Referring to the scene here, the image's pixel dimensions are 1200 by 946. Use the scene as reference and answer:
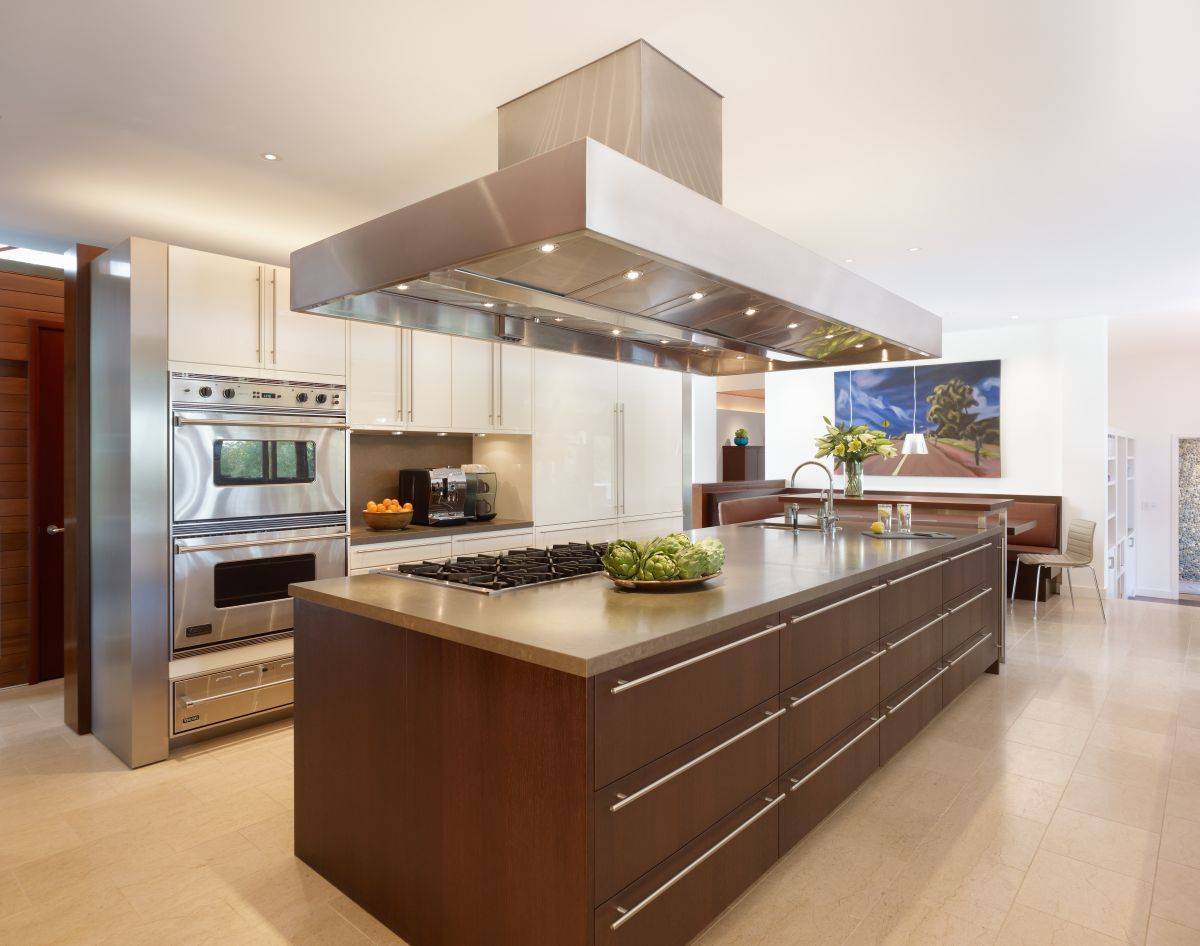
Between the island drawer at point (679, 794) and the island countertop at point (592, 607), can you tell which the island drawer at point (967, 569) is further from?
the island drawer at point (679, 794)

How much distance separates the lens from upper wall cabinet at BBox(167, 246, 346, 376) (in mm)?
3186

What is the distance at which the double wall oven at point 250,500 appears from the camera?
3.19 m

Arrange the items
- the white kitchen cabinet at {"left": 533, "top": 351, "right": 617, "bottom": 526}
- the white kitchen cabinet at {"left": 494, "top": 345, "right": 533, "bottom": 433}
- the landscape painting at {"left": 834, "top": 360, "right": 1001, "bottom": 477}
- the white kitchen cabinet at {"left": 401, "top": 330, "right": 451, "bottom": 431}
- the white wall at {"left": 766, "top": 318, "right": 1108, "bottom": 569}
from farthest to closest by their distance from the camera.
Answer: the landscape painting at {"left": 834, "top": 360, "right": 1001, "bottom": 477}
the white wall at {"left": 766, "top": 318, "right": 1108, "bottom": 569}
the white kitchen cabinet at {"left": 533, "top": 351, "right": 617, "bottom": 526}
the white kitchen cabinet at {"left": 494, "top": 345, "right": 533, "bottom": 433}
the white kitchen cabinet at {"left": 401, "top": 330, "right": 451, "bottom": 431}

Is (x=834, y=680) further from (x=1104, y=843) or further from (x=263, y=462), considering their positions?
(x=263, y=462)

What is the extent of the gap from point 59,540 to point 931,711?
4911 millimetres

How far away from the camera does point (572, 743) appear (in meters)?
1.51

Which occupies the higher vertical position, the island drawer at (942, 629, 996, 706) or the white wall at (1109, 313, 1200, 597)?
the white wall at (1109, 313, 1200, 597)

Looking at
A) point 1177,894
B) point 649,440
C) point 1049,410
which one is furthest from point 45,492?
point 1049,410

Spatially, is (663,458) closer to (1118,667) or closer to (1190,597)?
(1118,667)

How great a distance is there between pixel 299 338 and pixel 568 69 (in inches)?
78.3

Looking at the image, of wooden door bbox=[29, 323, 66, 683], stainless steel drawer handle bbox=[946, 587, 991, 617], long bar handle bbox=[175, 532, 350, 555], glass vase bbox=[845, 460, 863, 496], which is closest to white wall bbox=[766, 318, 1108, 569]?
stainless steel drawer handle bbox=[946, 587, 991, 617]

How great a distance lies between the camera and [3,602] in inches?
166

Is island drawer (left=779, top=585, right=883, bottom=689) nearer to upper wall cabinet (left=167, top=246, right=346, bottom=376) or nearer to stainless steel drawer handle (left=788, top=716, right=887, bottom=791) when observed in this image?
stainless steel drawer handle (left=788, top=716, right=887, bottom=791)

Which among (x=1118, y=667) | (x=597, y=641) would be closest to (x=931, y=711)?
(x=1118, y=667)
